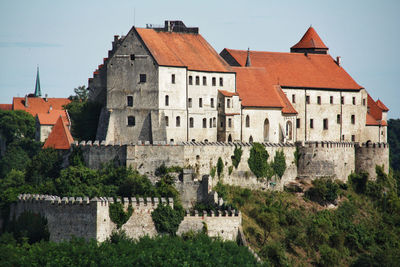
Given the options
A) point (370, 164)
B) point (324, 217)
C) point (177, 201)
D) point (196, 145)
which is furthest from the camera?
point (370, 164)

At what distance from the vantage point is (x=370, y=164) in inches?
4190

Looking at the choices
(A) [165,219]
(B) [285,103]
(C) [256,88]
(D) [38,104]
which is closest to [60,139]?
(A) [165,219]

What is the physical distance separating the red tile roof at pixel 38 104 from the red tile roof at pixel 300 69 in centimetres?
6273

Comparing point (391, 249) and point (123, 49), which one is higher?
point (123, 49)

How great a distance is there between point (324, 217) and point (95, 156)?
23.5m

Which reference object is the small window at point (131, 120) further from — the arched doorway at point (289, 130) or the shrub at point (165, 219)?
the arched doorway at point (289, 130)

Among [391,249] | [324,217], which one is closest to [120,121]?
[324,217]

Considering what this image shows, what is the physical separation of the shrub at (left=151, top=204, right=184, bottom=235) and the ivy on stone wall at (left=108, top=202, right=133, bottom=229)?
245cm

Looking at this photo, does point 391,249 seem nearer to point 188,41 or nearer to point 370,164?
point 370,164

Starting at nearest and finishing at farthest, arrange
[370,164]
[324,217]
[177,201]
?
[177,201], [324,217], [370,164]

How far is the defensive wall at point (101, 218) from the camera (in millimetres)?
77000

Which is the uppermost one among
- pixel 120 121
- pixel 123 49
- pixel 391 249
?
pixel 123 49

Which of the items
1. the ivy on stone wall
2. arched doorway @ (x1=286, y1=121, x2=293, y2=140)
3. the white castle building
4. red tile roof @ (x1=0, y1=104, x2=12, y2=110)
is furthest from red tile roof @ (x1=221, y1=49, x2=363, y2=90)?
red tile roof @ (x1=0, y1=104, x2=12, y2=110)

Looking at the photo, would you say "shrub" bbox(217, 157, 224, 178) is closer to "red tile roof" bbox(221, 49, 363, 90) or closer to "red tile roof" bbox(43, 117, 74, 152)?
"red tile roof" bbox(43, 117, 74, 152)
